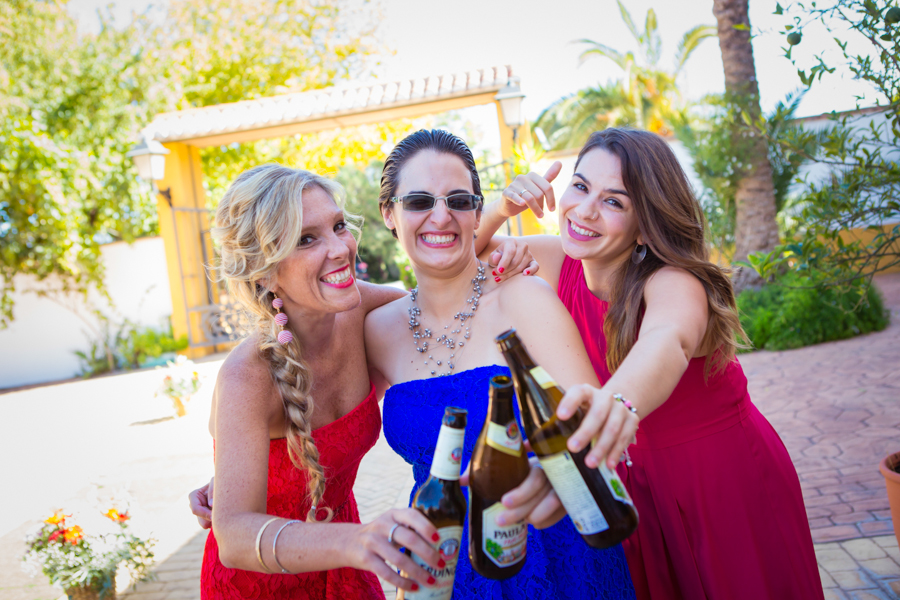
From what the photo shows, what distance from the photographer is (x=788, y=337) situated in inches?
364

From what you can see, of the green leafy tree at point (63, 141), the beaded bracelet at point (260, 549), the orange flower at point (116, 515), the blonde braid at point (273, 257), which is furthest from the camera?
the green leafy tree at point (63, 141)

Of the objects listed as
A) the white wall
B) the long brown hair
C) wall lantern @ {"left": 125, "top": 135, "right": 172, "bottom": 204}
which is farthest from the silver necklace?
the white wall

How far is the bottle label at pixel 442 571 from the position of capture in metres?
1.31

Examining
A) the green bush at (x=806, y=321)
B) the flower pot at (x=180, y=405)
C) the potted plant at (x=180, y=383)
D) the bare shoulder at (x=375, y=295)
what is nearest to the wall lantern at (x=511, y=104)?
the green bush at (x=806, y=321)

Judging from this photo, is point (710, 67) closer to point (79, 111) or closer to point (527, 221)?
point (527, 221)

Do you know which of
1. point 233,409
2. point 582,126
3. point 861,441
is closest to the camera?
point 233,409

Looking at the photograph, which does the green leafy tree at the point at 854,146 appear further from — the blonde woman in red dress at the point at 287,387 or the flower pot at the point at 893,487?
the blonde woman in red dress at the point at 287,387

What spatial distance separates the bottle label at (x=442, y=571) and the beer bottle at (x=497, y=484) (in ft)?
0.23

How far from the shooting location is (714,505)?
2.15 metres

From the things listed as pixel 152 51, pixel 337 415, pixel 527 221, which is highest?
pixel 152 51

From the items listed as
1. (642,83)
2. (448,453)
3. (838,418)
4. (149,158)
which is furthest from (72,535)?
(642,83)

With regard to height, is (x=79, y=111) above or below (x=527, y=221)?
above

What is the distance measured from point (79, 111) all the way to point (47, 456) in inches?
461

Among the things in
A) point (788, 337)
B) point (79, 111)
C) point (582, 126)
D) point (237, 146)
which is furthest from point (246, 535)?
point (582, 126)
